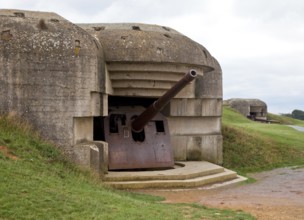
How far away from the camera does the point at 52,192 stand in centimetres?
642

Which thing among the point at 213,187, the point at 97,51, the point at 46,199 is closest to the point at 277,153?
the point at 213,187

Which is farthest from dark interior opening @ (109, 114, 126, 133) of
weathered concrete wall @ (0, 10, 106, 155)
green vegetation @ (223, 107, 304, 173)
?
green vegetation @ (223, 107, 304, 173)

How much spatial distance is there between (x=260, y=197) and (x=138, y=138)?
3925mm

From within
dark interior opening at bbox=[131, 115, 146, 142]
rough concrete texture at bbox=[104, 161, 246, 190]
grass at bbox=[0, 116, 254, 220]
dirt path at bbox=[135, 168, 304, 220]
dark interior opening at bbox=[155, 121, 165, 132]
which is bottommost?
dirt path at bbox=[135, 168, 304, 220]

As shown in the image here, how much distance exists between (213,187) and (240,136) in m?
6.53

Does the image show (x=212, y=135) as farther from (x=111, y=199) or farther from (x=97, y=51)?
(x=111, y=199)

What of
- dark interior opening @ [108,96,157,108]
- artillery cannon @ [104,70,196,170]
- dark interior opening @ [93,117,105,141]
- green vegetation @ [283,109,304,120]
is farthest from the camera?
green vegetation @ [283,109,304,120]

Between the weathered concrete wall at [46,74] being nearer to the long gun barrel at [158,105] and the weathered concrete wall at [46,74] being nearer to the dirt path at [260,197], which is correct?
the long gun barrel at [158,105]

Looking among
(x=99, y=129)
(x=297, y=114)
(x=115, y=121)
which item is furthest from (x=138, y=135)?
(x=297, y=114)

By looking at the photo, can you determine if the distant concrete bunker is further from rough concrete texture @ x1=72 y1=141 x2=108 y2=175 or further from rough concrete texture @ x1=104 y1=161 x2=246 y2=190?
rough concrete texture @ x1=104 y1=161 x2=246 y2=190

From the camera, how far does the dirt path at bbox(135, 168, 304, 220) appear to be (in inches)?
296

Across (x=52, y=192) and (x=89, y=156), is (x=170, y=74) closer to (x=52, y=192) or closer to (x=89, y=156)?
(x=89, y=156)

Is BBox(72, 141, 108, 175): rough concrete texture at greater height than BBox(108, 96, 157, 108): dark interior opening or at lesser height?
lesser

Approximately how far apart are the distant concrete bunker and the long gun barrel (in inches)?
19.3
